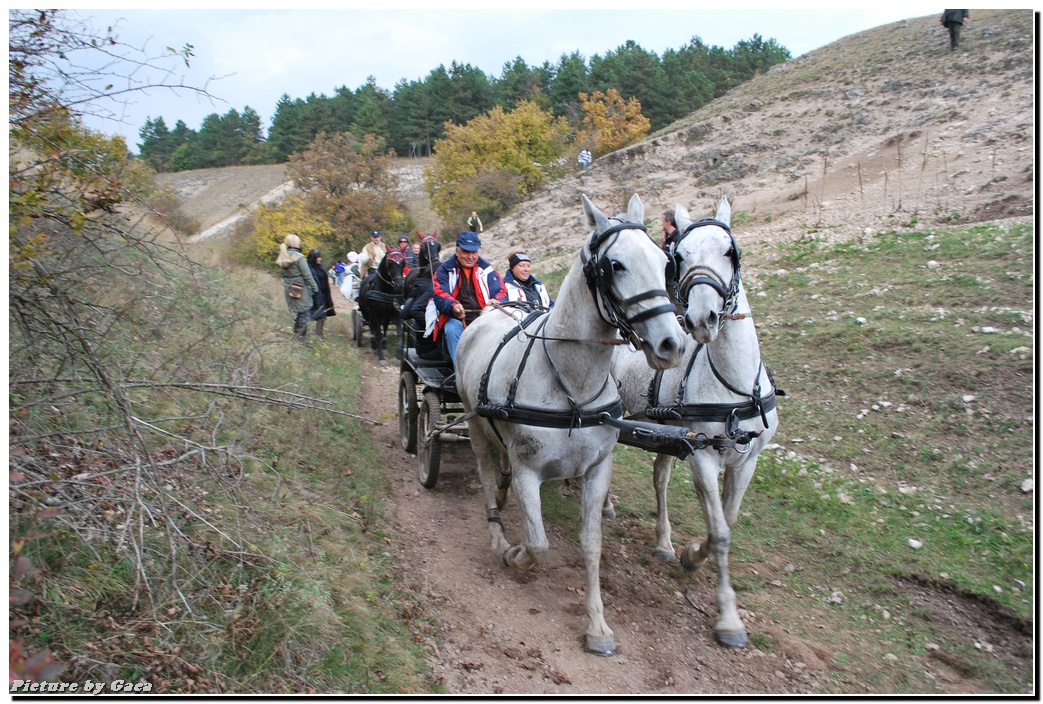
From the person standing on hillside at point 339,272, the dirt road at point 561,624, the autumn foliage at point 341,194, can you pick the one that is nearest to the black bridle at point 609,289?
the dirt road at point 561,624

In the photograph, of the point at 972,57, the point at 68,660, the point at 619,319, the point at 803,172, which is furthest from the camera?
the point at 972,57

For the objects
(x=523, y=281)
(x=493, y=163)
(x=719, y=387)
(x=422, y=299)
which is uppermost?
(x=493, y=163)

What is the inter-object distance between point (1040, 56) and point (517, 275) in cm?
459

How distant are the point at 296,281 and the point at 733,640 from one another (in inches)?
397

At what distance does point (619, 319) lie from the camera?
3.84 metres

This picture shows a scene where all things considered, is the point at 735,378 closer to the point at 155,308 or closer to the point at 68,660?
the point at 68,660

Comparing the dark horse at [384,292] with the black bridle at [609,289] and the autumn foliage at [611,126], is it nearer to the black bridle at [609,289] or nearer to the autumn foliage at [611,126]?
the black bridle at [609,289]

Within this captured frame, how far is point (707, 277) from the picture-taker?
4180 mm

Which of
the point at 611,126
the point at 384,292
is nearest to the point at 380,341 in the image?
the point at 384,292

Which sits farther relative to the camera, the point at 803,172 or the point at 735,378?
the point at 803,172

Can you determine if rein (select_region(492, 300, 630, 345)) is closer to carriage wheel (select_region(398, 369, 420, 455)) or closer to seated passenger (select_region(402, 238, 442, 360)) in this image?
seated passenger (select_region(402, 238, 442, 360))

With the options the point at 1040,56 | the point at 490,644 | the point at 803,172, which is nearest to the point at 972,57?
the point at 803,172

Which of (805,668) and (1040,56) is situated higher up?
(1040,56)

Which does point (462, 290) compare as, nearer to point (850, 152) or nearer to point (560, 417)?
point (560, 417)
